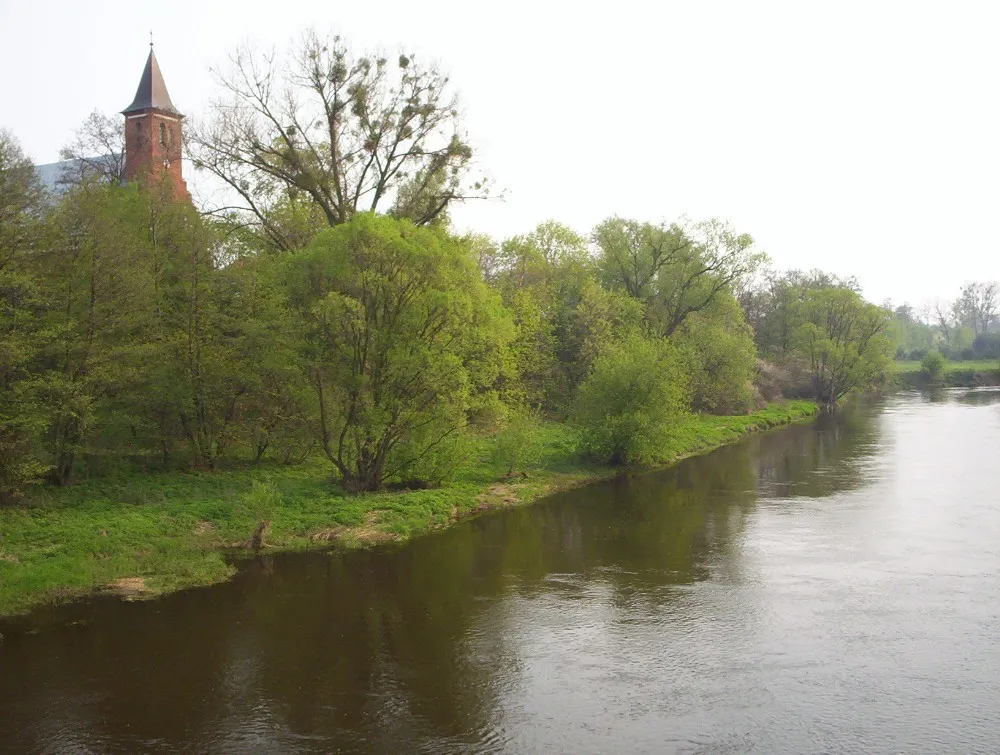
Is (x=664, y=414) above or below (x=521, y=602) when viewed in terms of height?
above

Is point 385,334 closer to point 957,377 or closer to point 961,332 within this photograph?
point 957,377

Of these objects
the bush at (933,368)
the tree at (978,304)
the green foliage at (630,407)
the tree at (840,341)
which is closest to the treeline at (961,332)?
the tree at (978,304)

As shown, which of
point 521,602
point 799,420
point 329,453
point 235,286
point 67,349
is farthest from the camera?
point 799,420

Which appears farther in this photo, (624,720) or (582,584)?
(582,584)

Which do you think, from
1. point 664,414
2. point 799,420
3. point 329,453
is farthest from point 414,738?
point 799,420

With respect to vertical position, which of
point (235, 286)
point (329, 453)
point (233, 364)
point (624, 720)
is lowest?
point (624, 720)

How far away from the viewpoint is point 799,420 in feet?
188

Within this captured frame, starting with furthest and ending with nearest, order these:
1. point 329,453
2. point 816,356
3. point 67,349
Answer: point 816,356 < point 329,453 < point 67,349

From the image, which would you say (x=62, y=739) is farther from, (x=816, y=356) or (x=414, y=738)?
(x=816, y=356)

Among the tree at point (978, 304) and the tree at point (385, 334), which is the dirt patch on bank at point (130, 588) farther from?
the tree at point (978, 304)

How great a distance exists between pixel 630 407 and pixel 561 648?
66.0 ft

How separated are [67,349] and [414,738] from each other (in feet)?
51.0

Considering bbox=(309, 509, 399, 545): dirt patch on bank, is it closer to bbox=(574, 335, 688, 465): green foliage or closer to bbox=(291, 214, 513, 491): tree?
bbox=(291, 214, 513, 491): tree

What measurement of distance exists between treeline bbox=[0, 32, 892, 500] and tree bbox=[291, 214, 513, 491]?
6cm
